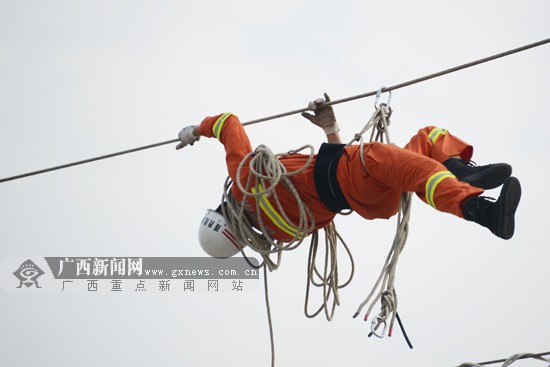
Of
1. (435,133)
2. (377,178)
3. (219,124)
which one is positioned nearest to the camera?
(377,178)

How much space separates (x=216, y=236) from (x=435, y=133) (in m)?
1.47

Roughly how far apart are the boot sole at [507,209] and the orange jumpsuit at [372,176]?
144 millimetres

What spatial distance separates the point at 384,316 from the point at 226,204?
1320 mm

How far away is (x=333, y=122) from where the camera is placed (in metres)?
6.29

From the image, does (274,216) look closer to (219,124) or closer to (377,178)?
(219,124)

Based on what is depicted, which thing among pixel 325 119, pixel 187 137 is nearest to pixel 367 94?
pixel 325 119

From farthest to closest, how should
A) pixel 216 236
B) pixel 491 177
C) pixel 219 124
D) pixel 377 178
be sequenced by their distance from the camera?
pixel 216 236
pixel 219 124
pixel 377 178
pixel 491 177

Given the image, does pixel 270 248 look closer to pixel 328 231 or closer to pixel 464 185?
pixel 328 231

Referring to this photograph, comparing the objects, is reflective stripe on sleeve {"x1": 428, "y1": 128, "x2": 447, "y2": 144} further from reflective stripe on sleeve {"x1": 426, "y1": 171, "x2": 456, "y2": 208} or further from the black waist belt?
reflective stripe on sleeve {"x1": 426, "y1": 171, "x2": 456, "y2": 208}

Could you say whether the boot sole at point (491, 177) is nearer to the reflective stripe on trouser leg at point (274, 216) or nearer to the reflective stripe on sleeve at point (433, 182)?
the reflective stripe on sleeve at point (433, 182)

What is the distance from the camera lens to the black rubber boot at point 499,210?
16.0 feet

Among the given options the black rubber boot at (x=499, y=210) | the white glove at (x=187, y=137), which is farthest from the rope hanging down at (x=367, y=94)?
the black rubber boot at (x=499, y=210)

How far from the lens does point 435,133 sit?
5.82 meters

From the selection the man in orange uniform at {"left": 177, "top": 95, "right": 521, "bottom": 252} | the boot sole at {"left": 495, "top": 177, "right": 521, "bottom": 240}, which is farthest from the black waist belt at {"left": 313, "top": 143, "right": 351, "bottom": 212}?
the boot sole at {"left": 495, "top": 177, "right": 521, "bottom": 240}
